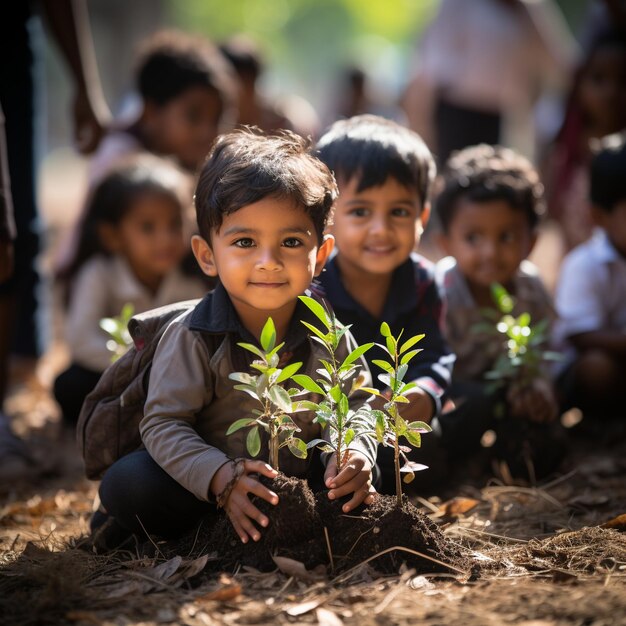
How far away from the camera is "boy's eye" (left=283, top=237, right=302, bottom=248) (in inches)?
106

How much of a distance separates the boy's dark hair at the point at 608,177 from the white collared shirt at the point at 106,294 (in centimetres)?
224

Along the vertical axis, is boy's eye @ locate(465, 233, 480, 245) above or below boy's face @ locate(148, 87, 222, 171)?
below

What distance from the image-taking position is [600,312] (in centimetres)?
452

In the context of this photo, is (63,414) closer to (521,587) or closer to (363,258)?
(363,258)

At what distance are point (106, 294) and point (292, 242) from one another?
222cm

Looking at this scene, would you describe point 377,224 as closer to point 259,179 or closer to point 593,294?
point 259,179

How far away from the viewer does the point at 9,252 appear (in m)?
3.57

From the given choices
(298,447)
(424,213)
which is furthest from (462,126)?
(298,447)

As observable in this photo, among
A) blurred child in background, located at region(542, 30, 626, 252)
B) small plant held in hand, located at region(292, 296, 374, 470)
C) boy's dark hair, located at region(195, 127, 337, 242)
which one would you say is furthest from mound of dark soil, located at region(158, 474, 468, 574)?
blurred child in background, located at region(542, 30, 626, 252)

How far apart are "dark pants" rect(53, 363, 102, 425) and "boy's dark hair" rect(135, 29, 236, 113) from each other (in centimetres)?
235

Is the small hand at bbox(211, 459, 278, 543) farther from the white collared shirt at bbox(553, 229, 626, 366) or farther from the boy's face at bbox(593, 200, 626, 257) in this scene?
the boy's face at bbox(593, 200, 626, 257)

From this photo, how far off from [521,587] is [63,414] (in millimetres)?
2877

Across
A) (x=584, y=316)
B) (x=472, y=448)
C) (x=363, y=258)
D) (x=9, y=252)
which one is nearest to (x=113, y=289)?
(x=9, y=252)

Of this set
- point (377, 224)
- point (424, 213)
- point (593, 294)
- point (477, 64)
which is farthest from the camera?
point (477, 64)
